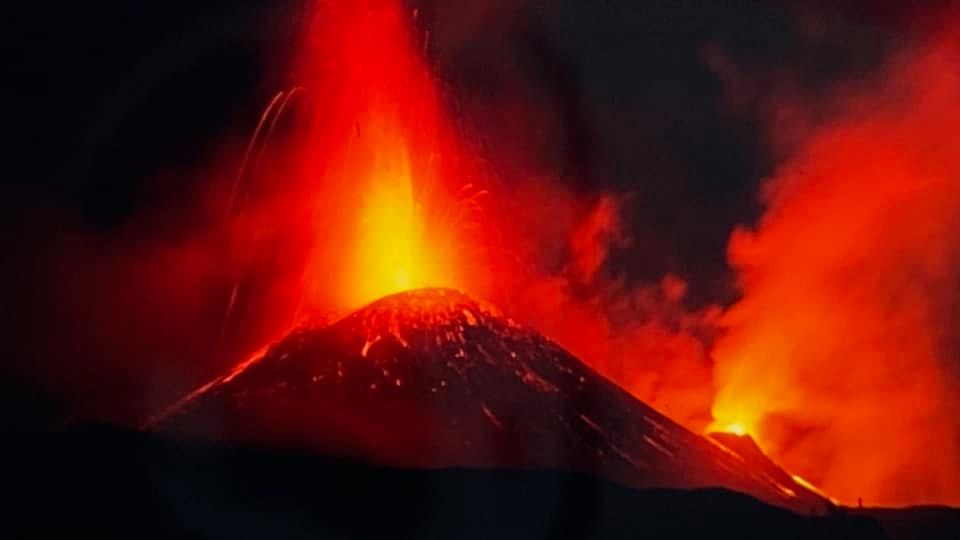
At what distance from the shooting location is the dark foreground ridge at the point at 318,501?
5638cm

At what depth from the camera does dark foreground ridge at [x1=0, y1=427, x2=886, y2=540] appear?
5638 centimetres

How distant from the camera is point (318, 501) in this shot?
2302 inches

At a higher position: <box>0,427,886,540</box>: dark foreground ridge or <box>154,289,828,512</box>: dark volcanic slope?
<box>154,289,828,512</box>: dark volcanic slope

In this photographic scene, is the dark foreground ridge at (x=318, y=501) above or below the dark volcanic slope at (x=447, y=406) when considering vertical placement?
below

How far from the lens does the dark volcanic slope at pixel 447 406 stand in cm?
6109

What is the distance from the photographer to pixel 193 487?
58.8 m

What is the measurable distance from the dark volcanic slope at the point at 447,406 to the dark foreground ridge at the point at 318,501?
3.11 ft

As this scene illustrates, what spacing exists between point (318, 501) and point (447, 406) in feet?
21.7

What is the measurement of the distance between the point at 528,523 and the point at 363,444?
7.74 meters

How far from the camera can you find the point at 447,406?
63.0m

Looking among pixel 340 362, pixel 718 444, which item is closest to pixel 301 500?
pixel 340 362

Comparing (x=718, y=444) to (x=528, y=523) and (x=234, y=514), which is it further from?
(x=234, y=514)

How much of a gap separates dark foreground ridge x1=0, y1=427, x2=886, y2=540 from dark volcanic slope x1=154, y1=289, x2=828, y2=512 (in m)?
0.95

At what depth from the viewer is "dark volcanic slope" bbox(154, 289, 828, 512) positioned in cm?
6109
